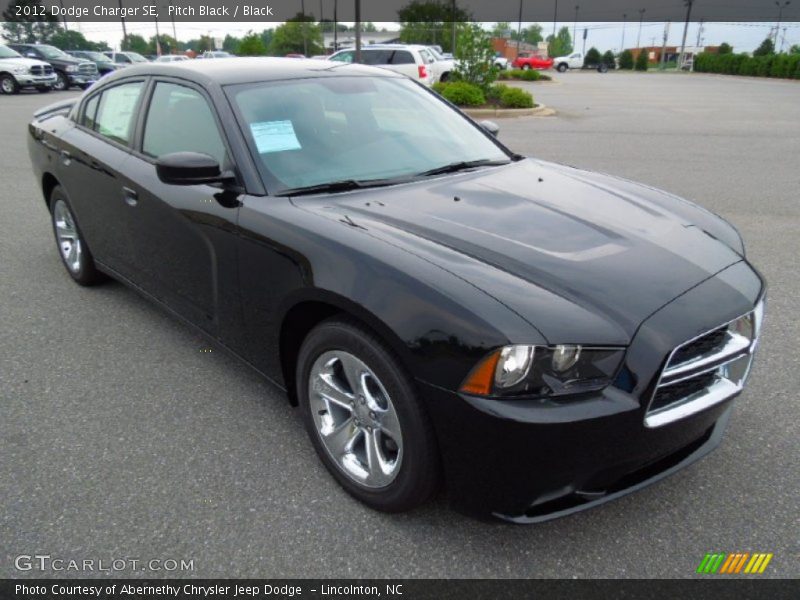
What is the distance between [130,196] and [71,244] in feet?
5.08

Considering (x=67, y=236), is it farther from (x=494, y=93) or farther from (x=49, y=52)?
(x=49, y=52)

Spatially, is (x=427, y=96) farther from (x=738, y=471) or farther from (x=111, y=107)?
(x=738, y=471)

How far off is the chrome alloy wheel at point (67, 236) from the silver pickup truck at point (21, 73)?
74.2ft

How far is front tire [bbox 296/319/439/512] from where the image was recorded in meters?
2.16

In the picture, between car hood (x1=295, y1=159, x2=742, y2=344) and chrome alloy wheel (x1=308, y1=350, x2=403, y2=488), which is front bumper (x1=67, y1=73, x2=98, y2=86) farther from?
chrome alloy wheel (x1=308, y1=350, x2=403, y2=488)

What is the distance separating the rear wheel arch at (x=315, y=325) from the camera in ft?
7.04

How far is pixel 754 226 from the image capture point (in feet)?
20.3

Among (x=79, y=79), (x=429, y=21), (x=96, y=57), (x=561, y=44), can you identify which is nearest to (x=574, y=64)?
(x=429, y=21)

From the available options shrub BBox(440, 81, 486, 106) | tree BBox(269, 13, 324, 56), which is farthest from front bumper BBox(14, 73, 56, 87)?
tree BBox(269, 13, 324, 56)

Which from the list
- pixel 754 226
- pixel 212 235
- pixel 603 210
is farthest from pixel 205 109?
pixel 754 226

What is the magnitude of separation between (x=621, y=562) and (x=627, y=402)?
636mm

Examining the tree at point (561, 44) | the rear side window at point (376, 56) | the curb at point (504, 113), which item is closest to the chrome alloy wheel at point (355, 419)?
the curb at point (504, 113)

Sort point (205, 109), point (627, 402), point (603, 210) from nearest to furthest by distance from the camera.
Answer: point (627, 402) → point (603, 210) → point (205, 109)
